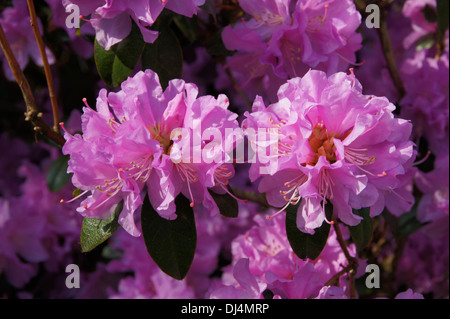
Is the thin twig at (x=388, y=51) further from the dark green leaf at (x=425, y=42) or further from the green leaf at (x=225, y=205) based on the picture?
the green leaf at (x=225, y=205)

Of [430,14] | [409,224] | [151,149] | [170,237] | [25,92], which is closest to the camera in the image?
[151,149]

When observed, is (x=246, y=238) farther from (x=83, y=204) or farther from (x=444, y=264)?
(x=444, y=264)

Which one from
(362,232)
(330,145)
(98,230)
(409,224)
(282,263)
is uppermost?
(330,145)

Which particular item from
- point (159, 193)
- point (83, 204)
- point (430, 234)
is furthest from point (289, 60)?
point (430, 234)

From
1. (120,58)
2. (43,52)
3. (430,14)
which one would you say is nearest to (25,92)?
(43,52)

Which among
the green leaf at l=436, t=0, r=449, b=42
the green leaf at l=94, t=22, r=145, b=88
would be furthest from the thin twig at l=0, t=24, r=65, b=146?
the green leaf at l=436, t=0, r=449, b=42

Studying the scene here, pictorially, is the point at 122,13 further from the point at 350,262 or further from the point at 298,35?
the point at 350,262

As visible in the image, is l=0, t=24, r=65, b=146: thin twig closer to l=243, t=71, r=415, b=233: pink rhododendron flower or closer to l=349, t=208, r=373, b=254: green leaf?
l=243, t=71, r=415, b=233: pink rhododendron flower
